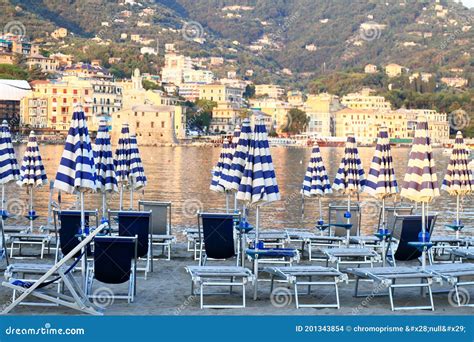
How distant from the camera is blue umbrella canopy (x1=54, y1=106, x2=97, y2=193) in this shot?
7668 mm

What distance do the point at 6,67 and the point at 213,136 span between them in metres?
32.0

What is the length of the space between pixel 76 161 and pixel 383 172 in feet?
10.7

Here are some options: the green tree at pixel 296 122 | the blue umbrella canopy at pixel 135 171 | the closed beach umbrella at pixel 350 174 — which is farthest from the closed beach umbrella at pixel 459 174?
the green tree at pixel 296 122

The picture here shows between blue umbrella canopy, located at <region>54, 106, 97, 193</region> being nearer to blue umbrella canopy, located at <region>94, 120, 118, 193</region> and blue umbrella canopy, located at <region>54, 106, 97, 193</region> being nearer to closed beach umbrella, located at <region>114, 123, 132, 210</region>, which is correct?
blue umbrella canopy, located at <region>94, 120, 118, 193</region>

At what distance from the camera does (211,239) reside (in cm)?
855

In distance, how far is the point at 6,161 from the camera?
467 inches

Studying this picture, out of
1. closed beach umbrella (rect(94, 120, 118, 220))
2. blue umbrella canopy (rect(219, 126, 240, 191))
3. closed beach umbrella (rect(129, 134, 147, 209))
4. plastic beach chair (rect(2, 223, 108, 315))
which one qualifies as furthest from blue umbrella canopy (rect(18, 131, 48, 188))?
plastic beach chair (rect(2, 223, 108, 315))

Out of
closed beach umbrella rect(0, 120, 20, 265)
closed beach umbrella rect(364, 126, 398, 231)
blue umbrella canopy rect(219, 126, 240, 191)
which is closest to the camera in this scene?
closed beach umbrella rect(364, 126, 398, 231)

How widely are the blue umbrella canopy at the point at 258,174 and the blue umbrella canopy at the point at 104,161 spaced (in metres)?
3.02

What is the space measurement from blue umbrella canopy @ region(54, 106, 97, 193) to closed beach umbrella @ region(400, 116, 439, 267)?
8.96 feet

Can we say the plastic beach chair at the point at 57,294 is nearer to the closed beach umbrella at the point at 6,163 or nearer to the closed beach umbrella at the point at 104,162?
the closed beach umbrella at the point at 104,162

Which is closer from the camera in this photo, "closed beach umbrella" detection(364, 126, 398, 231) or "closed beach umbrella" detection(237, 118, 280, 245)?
"closed beach umbrella" detection(237, 118, 280, 245)

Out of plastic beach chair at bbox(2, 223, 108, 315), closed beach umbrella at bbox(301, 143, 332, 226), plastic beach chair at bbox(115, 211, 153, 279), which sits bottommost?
plastic beach chair at bbox(2, 223, 108, 315)
